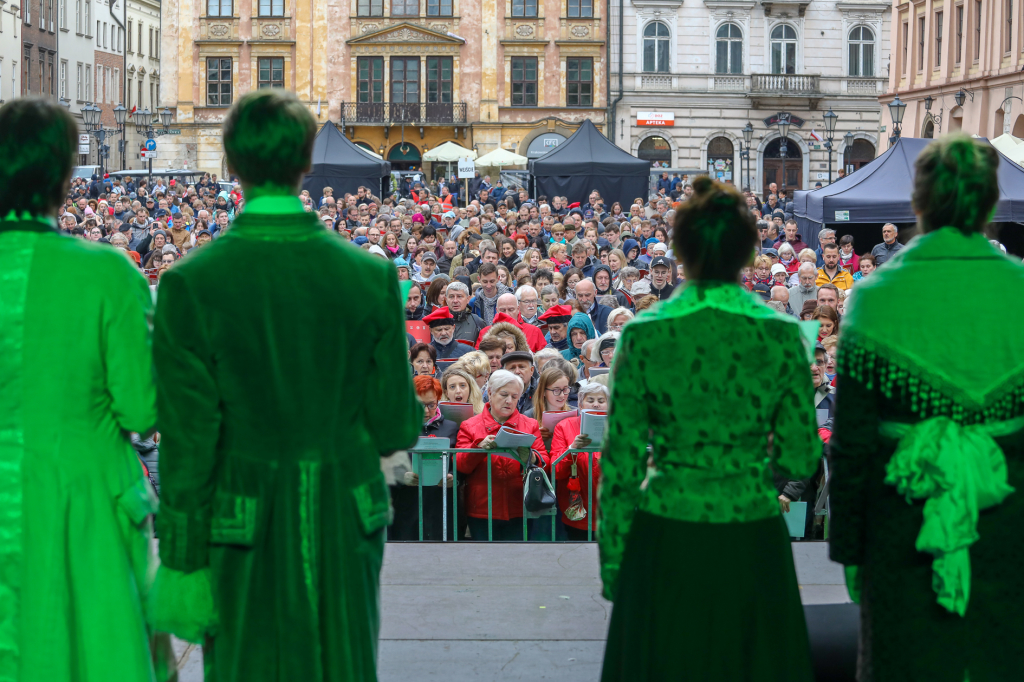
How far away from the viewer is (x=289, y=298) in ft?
9.83

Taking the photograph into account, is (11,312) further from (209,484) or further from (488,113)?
(488,113)

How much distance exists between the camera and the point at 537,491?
638 centimetres

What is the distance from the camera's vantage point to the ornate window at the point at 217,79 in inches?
2060

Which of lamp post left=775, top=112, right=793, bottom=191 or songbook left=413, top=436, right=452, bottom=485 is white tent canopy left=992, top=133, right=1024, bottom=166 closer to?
songbook left=413, top=436, right=452, bottom=485

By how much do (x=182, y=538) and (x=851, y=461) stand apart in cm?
167

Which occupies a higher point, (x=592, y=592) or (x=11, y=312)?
(x=11, y=312)

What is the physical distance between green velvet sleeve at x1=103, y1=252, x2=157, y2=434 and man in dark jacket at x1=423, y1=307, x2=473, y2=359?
6.76 m

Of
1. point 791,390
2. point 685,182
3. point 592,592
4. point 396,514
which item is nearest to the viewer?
point 791,390

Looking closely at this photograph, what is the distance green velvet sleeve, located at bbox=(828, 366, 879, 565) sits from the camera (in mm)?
3227

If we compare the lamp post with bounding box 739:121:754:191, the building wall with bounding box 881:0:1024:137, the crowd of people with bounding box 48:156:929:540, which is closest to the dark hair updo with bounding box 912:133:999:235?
the crowd of people with bounding box 48:156:929:540

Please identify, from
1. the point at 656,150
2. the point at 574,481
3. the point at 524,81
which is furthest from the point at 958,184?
the point at 524,81

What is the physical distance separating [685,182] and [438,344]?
25.9m

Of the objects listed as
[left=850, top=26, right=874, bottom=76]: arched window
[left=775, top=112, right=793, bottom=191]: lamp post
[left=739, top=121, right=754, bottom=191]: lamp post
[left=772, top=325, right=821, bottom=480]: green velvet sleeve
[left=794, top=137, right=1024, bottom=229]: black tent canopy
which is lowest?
[left=772, top=325, right=821, bottom=480]: green velvet sleeve

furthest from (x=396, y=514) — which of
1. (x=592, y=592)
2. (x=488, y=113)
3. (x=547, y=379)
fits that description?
(x=488, y=113)
